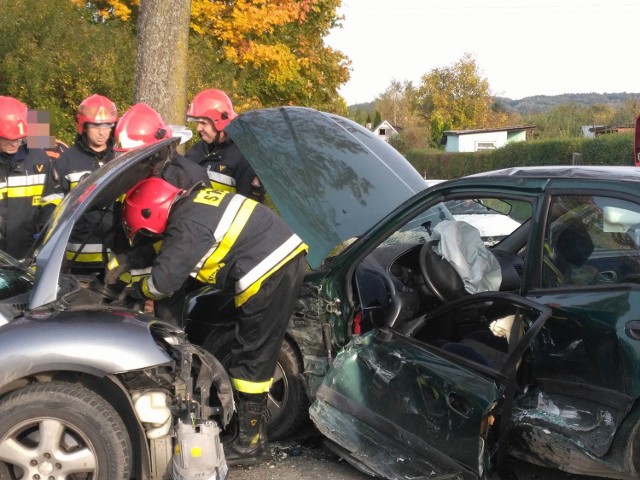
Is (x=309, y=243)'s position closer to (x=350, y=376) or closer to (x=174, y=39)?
(x=350, y=376)

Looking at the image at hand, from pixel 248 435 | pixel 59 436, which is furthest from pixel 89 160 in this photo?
pixel 59 436

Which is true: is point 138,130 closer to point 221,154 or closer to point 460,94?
point 221,154

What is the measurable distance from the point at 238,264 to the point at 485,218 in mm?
2214

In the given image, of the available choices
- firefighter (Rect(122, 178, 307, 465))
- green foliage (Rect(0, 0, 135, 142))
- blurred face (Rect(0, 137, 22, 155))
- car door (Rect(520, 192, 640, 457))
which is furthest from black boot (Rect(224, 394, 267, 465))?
green foliage (Rect(0, 0, 135, 142))

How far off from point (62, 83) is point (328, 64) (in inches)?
470

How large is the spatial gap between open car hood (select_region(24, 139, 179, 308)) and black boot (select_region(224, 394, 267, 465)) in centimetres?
122

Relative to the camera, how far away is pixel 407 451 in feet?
12.5

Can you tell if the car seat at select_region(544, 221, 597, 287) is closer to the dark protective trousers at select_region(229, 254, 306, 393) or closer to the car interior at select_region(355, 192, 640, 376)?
the car interior at select_region(355, 192, 640, 376)

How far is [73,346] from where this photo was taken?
3.30 metres

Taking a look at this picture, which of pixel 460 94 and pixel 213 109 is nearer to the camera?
pixel 213 109

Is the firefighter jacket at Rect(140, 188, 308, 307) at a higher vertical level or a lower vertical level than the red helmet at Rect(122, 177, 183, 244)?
lower

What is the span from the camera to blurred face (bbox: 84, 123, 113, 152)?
17.3ft

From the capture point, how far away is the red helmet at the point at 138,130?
4266mm

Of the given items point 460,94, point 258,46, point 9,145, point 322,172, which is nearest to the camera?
point 322,172
